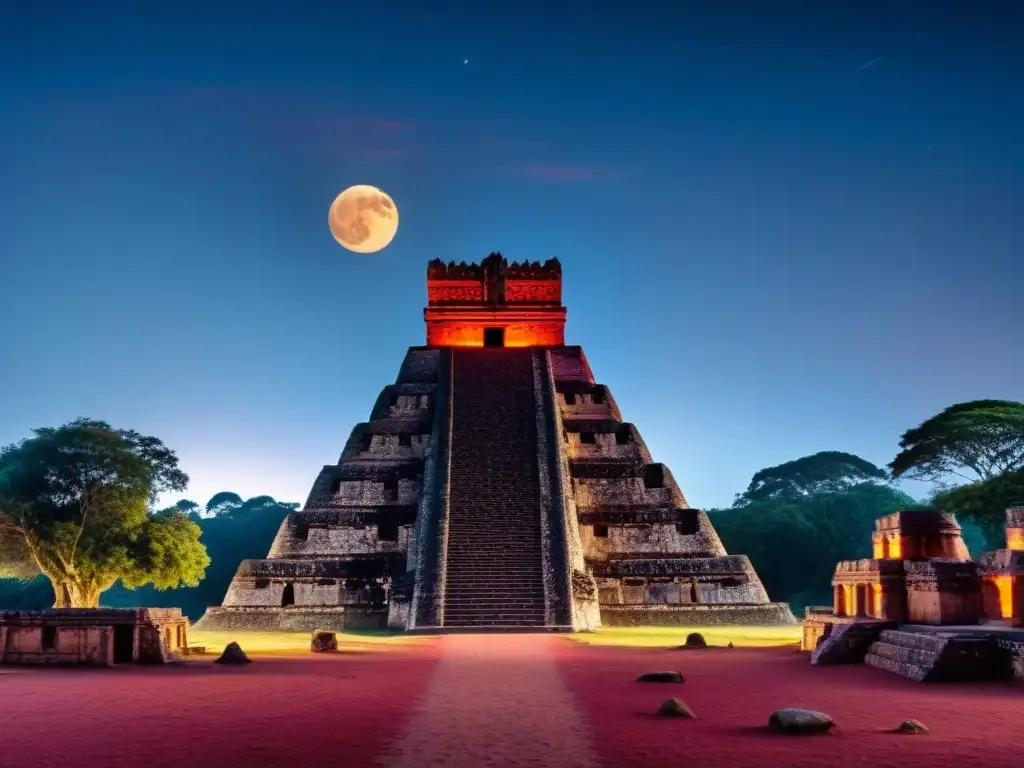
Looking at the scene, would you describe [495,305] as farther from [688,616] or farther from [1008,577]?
[1008,577]

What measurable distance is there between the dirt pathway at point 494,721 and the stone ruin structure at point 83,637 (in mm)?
3859

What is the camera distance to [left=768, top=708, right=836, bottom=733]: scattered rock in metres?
7.04

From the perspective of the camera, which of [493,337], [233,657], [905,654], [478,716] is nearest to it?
[478,716]

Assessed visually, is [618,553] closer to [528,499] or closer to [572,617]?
[528,499]

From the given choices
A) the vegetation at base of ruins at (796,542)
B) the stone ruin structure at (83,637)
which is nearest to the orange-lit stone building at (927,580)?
the stone ruin structure at (83,637)

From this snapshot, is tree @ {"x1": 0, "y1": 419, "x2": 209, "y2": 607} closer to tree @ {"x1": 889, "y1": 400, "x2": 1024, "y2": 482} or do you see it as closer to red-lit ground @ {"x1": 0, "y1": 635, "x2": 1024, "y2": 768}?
red-lit ground @ {"x1": 0, "y1": 635, "x2": 1024, "y2": 768}

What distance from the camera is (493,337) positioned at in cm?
3631

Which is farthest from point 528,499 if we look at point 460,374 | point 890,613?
point 890,613

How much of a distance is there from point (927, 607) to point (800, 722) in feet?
19.3

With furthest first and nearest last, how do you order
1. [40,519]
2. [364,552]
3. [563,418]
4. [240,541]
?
[240,541] < [563,418] < [364,552] < [40,519]

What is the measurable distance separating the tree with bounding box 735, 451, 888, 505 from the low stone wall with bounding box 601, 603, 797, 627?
39.0 m

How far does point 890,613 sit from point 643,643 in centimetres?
479

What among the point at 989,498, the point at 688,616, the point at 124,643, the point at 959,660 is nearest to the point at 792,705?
the point at 959,660

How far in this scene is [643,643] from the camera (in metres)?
16.2
